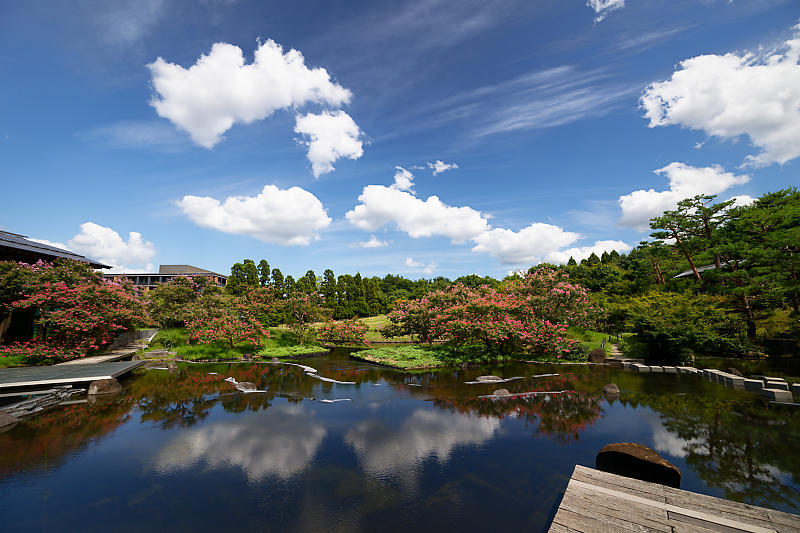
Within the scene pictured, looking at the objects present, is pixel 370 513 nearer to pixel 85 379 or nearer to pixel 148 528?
pixel 148 528

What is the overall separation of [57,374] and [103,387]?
71.2 inches

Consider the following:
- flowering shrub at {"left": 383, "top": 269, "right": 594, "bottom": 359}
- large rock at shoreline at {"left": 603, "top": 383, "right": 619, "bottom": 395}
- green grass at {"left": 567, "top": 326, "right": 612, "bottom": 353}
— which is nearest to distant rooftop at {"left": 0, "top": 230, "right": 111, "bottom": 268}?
flowering shrub at {"left": 383, "top": 269, "right": 594, "bottom": 359}

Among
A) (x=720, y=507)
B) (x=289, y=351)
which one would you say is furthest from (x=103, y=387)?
(x=720, y=507)

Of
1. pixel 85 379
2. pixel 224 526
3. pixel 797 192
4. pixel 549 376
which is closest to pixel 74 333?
pixel 85 379

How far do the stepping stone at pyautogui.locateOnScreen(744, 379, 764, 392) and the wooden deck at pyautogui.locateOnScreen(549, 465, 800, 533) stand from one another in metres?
9.91

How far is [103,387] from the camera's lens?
438 inches

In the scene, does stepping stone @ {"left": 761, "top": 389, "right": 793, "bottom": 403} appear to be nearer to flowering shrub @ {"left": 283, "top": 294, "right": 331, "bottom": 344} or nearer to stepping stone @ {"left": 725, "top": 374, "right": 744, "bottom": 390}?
stepping stone @ {"left": 725, "top": 374, "right": 744, "bottom": 390}

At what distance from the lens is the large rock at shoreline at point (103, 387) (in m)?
11.0

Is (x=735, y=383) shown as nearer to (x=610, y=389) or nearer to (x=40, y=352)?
(x=610, y=389)

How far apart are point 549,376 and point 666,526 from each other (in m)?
10.3

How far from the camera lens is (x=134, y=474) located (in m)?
6.05

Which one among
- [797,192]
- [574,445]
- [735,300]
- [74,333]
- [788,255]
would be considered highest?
[797,192]

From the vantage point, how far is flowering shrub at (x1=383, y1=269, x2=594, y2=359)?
16875 millimetres

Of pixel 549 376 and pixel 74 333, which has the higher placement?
pixel 74 333
